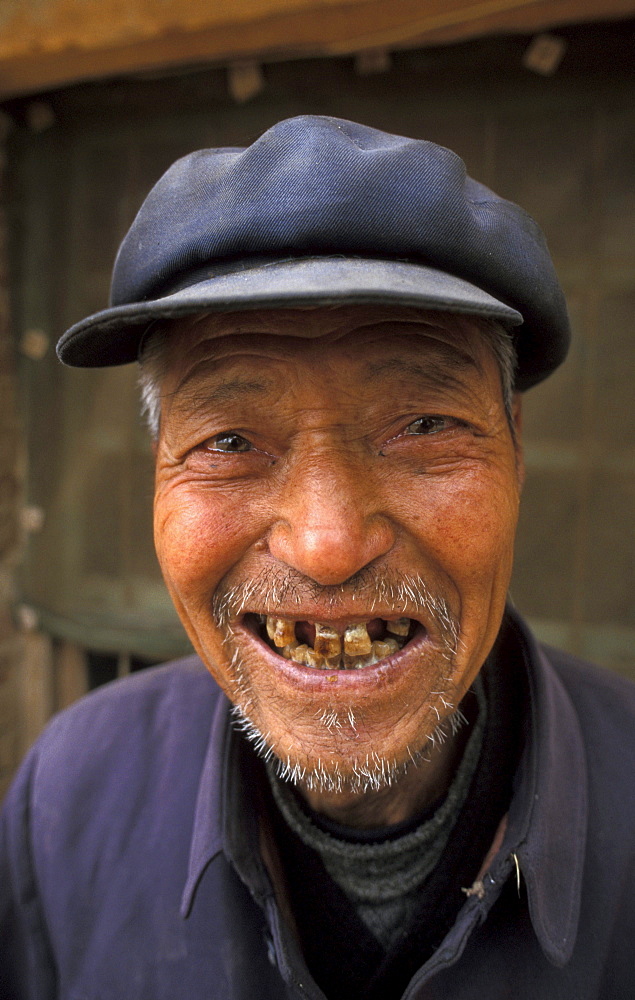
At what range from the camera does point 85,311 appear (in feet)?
9.59

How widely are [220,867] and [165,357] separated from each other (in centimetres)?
101

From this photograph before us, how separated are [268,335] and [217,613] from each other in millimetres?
514

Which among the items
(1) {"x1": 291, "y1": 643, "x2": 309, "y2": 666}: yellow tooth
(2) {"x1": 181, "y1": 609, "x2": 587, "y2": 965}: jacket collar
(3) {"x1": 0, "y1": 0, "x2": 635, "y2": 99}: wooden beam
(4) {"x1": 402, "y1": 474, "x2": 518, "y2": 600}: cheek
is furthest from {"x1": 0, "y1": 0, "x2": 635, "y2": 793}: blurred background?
(1) {"x1": 291, "y1": 643, "x2": 309, "y2": 666}: yellow tooth

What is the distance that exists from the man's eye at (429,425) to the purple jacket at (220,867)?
0.54 meters

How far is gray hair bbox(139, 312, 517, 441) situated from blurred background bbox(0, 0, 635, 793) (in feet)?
4.22

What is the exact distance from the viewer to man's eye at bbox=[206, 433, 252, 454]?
1.15 meters

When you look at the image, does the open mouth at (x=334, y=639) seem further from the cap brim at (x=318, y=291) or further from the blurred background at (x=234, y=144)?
the blurred background at (x=234, y=144)

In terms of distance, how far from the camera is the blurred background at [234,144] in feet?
7.14

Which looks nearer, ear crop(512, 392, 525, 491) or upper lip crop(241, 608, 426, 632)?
upper lip crop(241, 608, 426, 632)

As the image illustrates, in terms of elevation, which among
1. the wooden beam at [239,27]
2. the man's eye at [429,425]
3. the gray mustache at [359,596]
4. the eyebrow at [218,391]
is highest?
the wooden beam at [239,27]

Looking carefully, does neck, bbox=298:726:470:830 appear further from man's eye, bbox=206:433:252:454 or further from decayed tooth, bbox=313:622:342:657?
man's eye, bbox=206:433:252:454

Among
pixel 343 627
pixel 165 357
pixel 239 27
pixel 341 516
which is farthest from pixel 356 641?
pixel 239 27

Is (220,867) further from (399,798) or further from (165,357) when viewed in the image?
(165,357)

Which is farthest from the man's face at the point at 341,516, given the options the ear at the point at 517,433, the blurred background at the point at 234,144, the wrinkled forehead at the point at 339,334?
the blurred background at the point at 234,144
